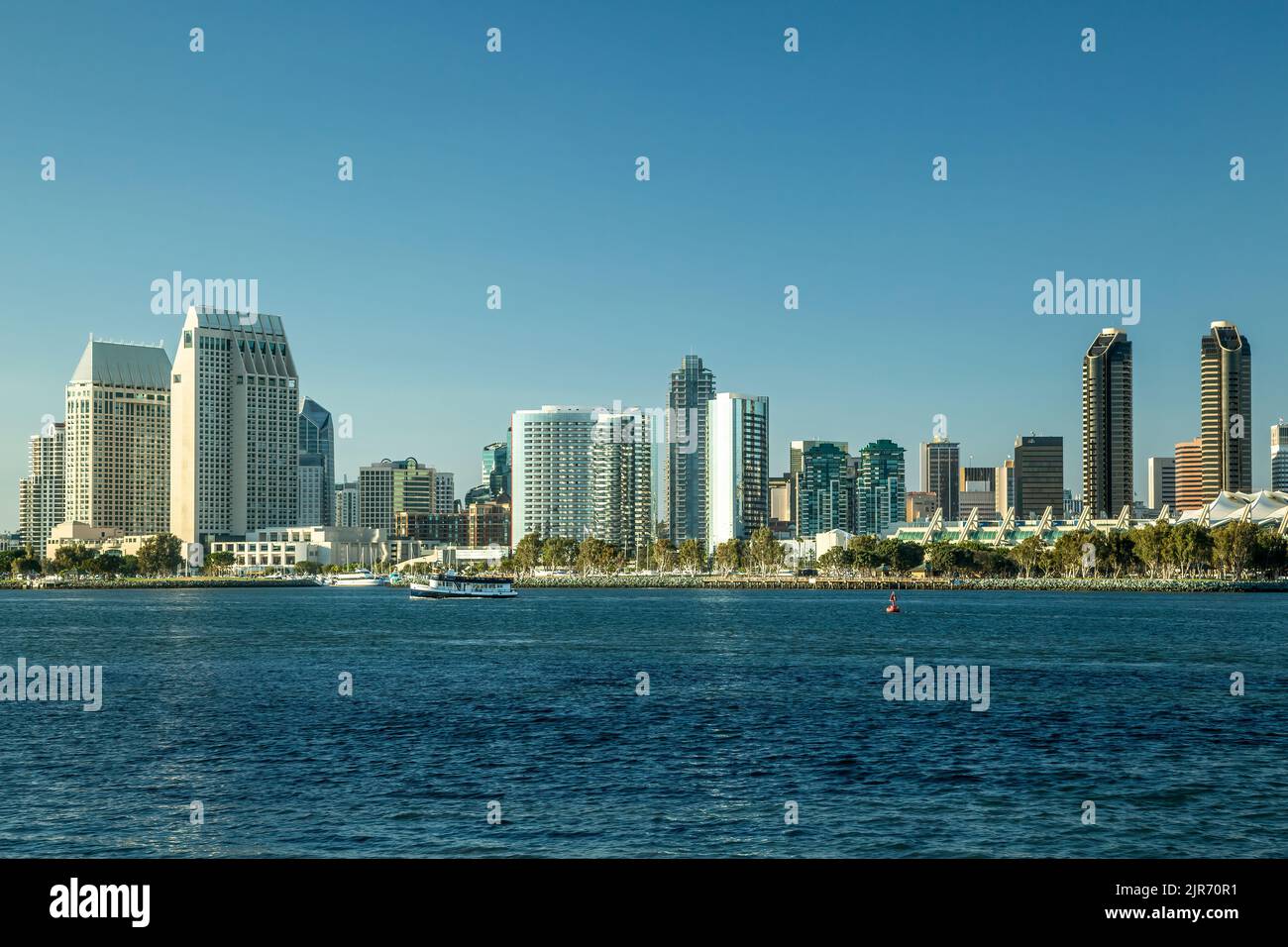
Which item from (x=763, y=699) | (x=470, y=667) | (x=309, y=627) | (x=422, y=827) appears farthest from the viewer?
(x=309, y=627)

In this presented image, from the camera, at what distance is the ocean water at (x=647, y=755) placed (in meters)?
29.3

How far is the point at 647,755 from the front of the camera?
40.5 m

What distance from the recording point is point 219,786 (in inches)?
1404

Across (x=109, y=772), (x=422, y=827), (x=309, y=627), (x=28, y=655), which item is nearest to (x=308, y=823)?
(x=422, y=827)

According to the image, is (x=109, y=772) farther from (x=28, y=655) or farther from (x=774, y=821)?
(x=28, y=655)

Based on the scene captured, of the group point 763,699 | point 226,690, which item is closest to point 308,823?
point 763,699

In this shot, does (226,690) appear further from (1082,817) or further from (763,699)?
(1082,817)

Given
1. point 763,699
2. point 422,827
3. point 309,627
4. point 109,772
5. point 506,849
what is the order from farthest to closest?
point 309,627 → point 763,699 → point 109,772 → point 422,827 → point 506,849

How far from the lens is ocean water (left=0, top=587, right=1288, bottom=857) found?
2931 cm

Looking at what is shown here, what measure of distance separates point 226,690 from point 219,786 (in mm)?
27320
